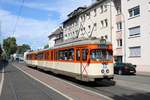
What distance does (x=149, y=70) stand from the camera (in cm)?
4206

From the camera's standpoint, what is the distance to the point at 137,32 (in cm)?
4619

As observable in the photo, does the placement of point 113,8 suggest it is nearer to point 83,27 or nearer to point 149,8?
point 149,8

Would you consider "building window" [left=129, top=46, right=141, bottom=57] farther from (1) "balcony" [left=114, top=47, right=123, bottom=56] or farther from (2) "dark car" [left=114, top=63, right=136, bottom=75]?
(2) "dark car" [left=114, top=63, right=136, bottom=75]

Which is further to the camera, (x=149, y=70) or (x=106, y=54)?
(x=149, y=70)

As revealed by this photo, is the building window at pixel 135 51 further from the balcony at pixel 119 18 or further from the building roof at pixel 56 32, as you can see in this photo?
the building roof at pixel 56 32

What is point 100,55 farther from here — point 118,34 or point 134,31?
point 118,34

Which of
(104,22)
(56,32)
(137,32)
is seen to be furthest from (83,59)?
(56,32)

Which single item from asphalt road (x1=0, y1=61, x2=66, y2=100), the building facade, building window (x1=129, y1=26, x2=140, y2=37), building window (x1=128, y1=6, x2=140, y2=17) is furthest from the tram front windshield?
the building facade

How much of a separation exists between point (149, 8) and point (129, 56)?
26.2ft

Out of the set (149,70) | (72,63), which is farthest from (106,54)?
(149,70)

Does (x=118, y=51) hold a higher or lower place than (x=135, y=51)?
higher

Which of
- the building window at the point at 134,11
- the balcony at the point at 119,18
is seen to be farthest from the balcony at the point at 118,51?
the building window at the point at 134,11

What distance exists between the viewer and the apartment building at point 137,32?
43.4 meters

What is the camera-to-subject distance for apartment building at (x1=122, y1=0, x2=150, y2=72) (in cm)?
4344
